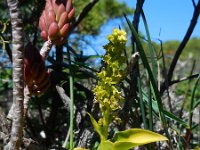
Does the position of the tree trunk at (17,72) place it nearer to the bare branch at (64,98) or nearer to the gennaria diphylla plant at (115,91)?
the gennaria diphylla plant at (115,91)

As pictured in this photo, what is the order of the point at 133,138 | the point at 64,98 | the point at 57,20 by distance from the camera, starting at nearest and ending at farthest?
the point at 133,138 → the point at 57,20 → the point at 64,98

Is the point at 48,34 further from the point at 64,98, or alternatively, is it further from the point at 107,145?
the point at 64,98

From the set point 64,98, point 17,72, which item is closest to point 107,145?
point 17,72

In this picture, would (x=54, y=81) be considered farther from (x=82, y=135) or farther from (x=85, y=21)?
(x=85, y=21)

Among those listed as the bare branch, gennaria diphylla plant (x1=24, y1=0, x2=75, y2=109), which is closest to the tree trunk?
gennaria diphylla plant (x1=24, y1=0, x2=75, y2=109)

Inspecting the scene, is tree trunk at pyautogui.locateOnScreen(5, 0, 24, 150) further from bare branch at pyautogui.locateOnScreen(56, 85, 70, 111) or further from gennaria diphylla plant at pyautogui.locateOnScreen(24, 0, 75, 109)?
bare branch at pyautogui.locateOnScreen(56, 85, 70, 111)

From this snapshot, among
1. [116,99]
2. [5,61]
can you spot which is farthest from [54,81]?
[5,61]
